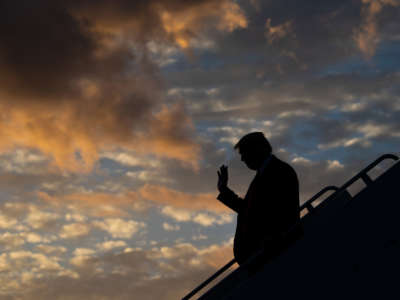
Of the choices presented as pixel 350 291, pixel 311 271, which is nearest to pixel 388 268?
pixel 350 291

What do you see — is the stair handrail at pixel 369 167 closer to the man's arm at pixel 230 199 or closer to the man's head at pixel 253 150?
the man's head at pixel 253 150

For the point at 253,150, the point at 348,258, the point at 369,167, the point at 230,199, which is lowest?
the point at 348,258

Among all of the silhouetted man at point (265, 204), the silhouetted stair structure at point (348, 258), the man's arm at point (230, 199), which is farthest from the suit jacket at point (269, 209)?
the man's arm at point (230, 199)

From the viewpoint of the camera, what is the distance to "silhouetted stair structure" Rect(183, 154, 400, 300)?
4398 millimetres

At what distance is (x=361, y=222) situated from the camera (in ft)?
15.2

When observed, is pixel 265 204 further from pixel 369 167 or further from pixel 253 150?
pixel 369 167

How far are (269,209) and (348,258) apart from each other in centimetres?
100

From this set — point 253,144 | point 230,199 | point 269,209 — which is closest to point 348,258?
point 269,209

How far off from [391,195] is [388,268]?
Result: 708 millimetres

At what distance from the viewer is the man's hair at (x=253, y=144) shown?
554 centimetres

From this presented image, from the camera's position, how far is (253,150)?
5.52 m

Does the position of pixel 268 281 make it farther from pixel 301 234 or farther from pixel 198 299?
pixel 198 299

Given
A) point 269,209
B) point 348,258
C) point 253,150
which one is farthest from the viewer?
point 253,150

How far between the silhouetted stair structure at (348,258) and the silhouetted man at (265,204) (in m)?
0.37
